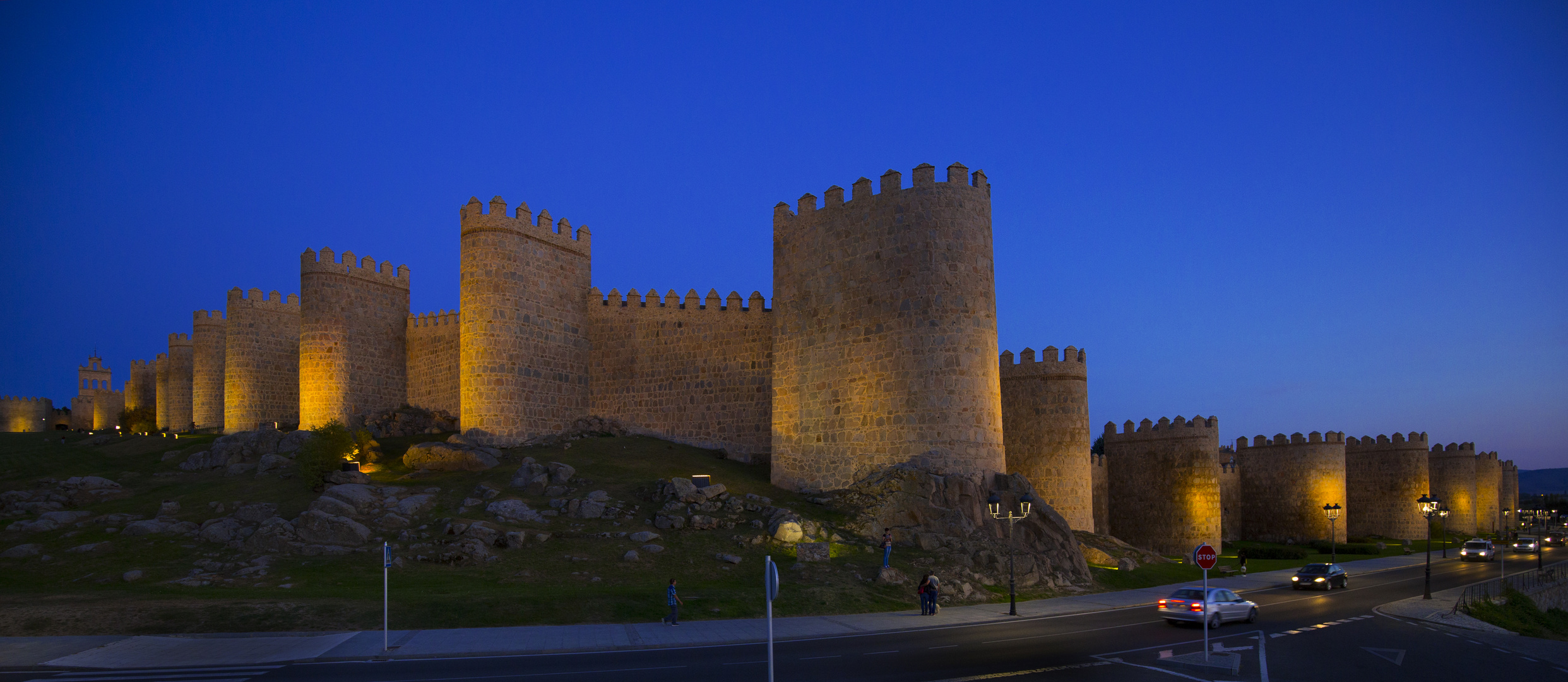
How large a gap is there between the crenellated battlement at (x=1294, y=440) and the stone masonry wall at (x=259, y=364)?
57369mm

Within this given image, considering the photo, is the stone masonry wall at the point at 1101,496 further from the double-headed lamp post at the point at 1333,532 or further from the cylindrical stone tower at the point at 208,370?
the cylindrical stone tower at the point at 208,370

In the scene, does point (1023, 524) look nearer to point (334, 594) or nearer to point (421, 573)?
point (421, 573)

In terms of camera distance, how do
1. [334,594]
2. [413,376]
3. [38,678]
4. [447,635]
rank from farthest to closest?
[413,376] → [334,594] → [447,635] → [38,678]

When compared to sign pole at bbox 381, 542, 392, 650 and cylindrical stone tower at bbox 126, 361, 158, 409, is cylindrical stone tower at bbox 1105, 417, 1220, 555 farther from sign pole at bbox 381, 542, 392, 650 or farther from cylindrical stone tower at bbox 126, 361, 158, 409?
cylindrical stone tower at bbox 126, 361, 158, 409

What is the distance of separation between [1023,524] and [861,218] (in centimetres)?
1255

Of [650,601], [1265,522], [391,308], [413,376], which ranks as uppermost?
[391,308]

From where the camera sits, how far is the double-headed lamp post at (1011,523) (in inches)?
936

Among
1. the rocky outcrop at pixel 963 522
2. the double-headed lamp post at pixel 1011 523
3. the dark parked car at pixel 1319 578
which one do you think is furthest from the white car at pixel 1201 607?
the dark parked car at pixel 1319 578

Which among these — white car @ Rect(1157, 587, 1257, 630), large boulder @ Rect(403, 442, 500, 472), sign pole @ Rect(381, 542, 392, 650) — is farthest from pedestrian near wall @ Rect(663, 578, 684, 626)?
large boulder @ Rect(403, 442, 500, 472)

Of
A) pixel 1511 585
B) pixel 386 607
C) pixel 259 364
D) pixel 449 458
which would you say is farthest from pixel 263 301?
pixel 1511 585

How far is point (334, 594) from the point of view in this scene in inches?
869

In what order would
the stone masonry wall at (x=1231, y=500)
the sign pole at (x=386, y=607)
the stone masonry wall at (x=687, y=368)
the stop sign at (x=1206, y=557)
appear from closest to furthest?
1. the sign pole at (x=386, y=607)
2. the stop sign at (x=1206, y=557)
3. the stone masonry wall at (x=687, y=368)
4. the stone masonry wall at (x=1231, y=500)

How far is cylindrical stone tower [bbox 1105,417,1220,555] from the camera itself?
156 feet

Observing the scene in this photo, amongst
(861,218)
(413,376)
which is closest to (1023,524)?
(861,218)
